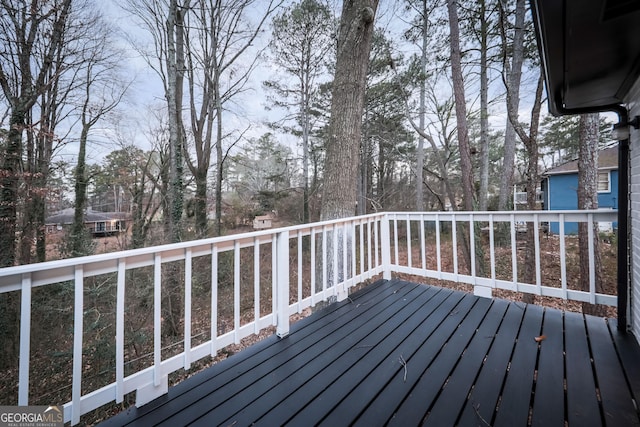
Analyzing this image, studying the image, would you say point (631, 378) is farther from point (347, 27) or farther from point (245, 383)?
point (347, 27)

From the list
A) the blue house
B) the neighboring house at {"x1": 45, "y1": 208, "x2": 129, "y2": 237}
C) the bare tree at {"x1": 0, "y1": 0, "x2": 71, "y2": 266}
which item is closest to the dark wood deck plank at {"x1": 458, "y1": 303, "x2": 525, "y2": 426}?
the bare tree at {"x1": 0, "y1": 0, "x2": 71, "y2": 266}

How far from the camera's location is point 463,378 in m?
1.61

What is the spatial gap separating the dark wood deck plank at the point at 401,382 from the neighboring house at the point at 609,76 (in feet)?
4.43

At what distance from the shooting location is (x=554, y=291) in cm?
258

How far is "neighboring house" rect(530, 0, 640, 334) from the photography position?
1.08 meters

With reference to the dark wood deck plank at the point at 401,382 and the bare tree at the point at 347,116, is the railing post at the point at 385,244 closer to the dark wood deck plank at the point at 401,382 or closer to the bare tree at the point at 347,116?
the bare tree at the point at 347,116

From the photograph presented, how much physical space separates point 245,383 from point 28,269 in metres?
1.24

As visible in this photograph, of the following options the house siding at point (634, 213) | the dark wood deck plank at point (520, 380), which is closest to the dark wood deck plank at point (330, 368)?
the dark wood deck plank at point (520, 380)

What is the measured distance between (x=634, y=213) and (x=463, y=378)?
1.90m

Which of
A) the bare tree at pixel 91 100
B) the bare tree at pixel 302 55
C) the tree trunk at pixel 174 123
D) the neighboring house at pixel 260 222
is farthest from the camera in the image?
the neighboring house at pixel 260 222

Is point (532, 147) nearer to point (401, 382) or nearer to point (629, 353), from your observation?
point (629, 353)

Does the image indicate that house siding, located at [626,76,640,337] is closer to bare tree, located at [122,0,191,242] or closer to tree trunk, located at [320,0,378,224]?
tree trunk, located at [320,0,378,224]

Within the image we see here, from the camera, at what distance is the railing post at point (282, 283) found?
7.22ft

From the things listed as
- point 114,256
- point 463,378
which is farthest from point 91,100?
point 463,378
